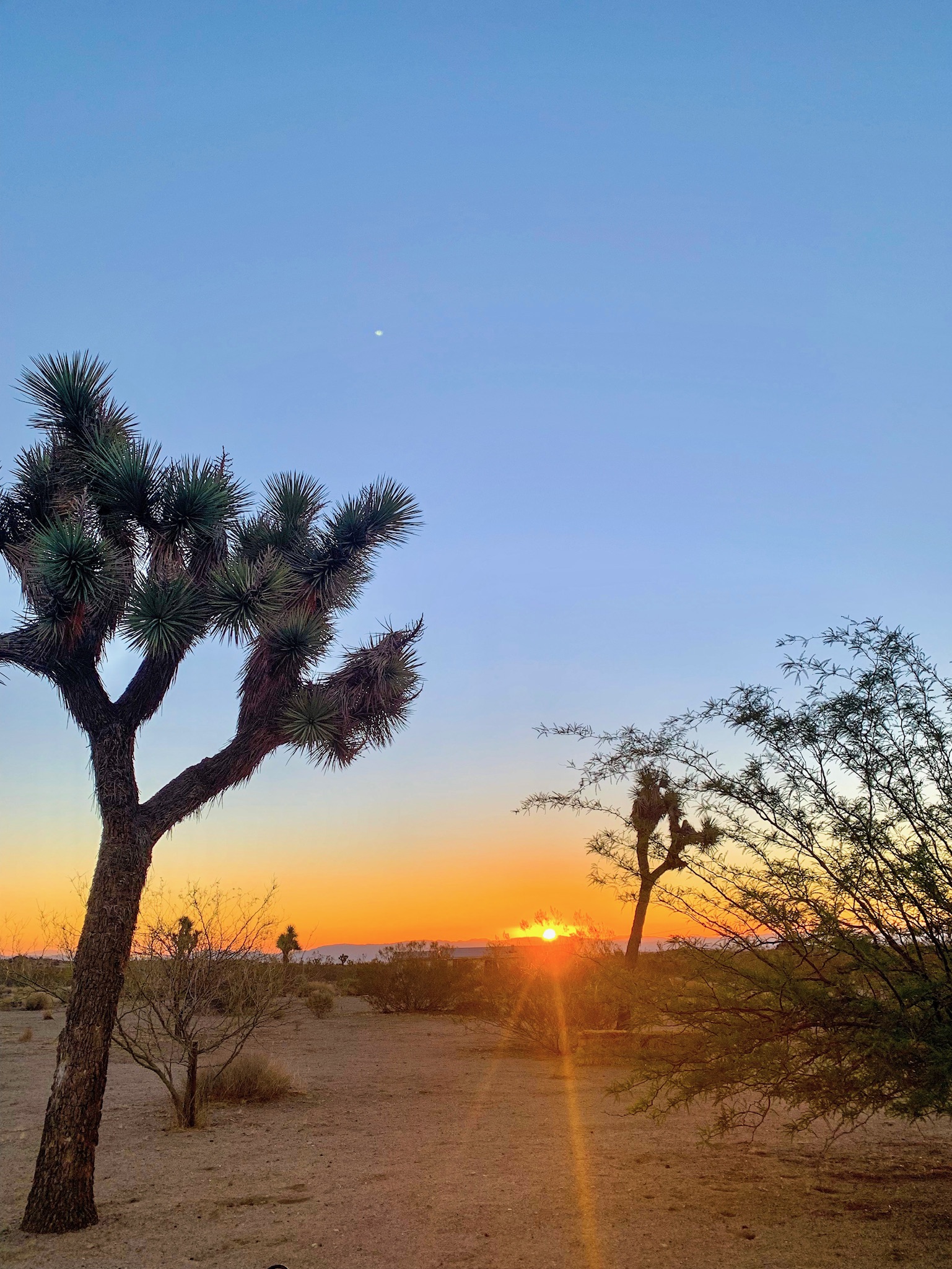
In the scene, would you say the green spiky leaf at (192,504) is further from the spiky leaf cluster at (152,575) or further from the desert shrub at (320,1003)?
the desert shrub at (320,1003)

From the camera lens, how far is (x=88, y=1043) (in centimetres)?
723

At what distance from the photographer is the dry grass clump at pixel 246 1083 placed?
12961 mm

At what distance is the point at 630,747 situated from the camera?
24.3 feet

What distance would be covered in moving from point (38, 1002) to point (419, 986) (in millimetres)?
12230

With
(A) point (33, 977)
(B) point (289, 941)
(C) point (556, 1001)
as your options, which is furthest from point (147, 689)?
(B) point (289, 941)

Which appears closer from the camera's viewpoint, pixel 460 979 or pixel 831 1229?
pixel 831 1229

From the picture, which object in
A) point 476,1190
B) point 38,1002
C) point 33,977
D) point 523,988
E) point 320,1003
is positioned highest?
point 33,977

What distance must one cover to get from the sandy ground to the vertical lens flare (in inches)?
1.1

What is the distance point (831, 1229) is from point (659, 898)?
8.23 ft

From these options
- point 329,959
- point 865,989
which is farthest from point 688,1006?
point 329,959

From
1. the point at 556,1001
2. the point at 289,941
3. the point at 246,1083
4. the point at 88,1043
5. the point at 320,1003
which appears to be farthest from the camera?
the point at 289,941

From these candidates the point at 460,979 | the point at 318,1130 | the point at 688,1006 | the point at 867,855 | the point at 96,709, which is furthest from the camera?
the point at 460,979

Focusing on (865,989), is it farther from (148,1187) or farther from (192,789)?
(148,1187)

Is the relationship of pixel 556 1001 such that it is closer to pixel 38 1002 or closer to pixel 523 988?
pixel 523 988
